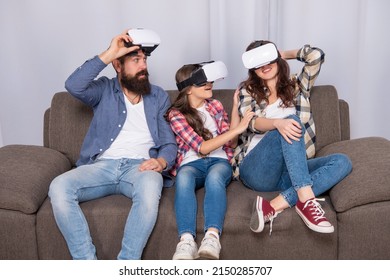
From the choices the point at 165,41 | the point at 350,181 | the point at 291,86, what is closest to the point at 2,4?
the point at 165,41

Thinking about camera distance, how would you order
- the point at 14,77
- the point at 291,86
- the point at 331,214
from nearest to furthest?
1. the point at 331,214
2. the point at 291,86
3. the point at 14,77

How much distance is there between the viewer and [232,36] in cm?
311

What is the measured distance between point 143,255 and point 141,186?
0.91 feet

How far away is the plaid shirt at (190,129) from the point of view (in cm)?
241

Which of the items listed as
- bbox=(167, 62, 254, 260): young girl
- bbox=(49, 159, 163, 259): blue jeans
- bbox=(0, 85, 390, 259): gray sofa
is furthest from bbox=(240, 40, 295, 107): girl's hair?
bbox=(49, 159, 163, 259): blue jeans

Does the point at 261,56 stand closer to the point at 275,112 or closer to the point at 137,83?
the point at 275,112

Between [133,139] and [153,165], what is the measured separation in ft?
0.72

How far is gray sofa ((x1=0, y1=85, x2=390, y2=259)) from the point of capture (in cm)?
213

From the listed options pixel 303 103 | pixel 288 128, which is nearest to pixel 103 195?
pixel 288 128

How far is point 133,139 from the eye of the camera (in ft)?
8.21

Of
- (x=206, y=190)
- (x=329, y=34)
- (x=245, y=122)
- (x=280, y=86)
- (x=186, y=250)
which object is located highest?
(x=329, y=34)

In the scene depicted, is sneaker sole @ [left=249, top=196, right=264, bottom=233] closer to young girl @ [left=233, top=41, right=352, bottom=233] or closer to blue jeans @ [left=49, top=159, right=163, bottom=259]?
young girl @ [left=233, top=41, right=352, bottom=233]

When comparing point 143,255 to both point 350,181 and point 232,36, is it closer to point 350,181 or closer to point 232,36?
point 350,181

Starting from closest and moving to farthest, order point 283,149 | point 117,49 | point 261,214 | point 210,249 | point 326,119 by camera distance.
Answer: point 210,249
point 261,214
point 283,149
point 117,49
point 326,119
